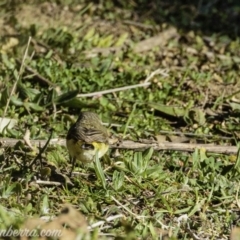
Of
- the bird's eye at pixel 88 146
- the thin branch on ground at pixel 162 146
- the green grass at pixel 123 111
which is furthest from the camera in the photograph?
the thin branch on ground at pixel 162 146

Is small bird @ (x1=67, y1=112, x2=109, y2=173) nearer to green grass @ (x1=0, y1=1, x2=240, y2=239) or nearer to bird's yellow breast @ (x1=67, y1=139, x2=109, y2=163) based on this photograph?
bird's yellow breast @ (x1=67, y1=139, x2=109, y2=163)

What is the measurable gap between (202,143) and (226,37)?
2.58m

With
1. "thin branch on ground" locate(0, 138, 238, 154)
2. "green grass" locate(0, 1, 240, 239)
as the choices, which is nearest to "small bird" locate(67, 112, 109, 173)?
"green grass" locate(0, 1, 240, 239)

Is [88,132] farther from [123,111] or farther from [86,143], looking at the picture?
[123,111]

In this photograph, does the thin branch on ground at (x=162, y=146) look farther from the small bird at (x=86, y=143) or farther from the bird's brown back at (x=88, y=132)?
the small bird at (x=86, y=143)

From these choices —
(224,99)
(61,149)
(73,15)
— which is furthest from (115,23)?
(61,149)

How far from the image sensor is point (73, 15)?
7.82m

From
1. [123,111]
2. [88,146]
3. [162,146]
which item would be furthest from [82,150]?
[123,111]

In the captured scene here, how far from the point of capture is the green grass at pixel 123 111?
4.29 m

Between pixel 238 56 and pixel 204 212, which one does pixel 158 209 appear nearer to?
pixel 204 212

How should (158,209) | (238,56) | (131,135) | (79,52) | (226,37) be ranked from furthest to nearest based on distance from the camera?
1. (226,37)
2. (238,56)
3. (79,52)
4. (131,135)
5. (158,209)

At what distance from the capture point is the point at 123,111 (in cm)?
593

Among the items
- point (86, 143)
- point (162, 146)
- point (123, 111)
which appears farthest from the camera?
point (123, 111)

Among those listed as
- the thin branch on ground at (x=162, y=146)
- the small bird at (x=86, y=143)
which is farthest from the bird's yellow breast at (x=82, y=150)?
the thin branch on ground at (x=162, y=146)
